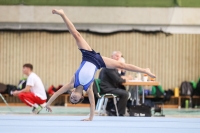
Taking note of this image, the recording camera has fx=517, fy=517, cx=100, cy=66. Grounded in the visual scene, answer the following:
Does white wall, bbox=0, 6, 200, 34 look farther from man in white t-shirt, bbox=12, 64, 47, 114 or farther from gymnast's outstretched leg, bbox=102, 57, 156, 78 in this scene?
gymnast's outstretched leg, bbox=102, 57, 156, 78

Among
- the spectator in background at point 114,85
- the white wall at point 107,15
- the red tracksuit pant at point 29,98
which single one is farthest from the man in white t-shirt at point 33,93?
the white wall at point 107,15

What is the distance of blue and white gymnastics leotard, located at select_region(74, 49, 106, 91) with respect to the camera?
7836mm

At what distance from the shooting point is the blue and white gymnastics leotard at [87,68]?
784cm

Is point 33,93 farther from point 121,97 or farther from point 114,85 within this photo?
point 121,97

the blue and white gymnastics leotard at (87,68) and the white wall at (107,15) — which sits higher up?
the white wall at (107,15)

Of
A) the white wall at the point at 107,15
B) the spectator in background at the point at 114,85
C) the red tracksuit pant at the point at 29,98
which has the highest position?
the white wall at the point at 107,15

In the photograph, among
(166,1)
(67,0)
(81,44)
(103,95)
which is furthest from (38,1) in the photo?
(81,44)

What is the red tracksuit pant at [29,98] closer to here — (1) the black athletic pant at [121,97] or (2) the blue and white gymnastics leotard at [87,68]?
(1) the black athletic pant at [121,97]

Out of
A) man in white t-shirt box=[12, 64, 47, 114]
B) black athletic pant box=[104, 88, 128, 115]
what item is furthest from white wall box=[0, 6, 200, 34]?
black athletic pant box=[104, 88, 128, 115]

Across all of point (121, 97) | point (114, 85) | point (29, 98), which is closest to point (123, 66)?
point (121, 97)

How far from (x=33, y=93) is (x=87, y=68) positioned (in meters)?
4.23

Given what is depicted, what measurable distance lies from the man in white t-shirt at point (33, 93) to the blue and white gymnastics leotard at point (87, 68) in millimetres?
3950

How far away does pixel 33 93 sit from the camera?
39.1 ft

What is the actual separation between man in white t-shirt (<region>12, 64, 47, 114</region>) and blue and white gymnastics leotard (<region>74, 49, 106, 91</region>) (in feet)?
13.0
